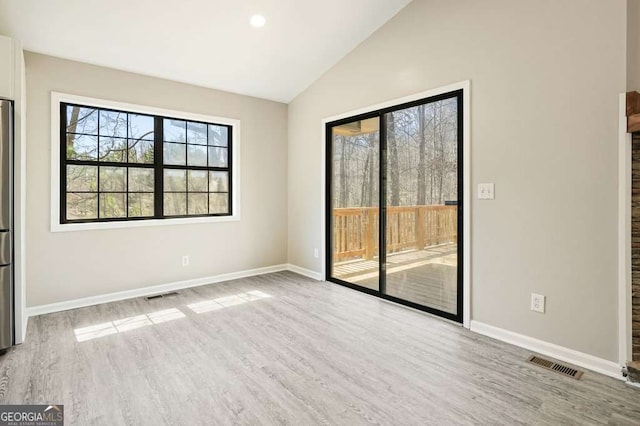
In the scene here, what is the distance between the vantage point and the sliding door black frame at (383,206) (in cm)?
317

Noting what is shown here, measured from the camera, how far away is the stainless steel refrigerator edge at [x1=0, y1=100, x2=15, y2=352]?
2.61 m

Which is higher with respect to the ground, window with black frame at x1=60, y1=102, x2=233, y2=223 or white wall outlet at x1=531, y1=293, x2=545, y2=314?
window with black frame at x1=60, y1=102, x2=233, y2=223

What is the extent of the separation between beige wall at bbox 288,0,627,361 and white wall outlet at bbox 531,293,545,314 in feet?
0.15

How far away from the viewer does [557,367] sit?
7.91ft

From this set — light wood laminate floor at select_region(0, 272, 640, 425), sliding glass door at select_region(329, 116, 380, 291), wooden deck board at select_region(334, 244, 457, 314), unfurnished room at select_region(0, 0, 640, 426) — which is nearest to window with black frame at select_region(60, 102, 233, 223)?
unfurnished room at select_region(0, 0, 640, 426)

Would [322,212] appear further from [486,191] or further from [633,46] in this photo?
[633,46]

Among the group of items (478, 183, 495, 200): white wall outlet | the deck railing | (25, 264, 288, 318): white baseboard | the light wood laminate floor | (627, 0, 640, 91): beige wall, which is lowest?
the light wood laminate floor

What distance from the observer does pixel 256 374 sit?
7.69ft

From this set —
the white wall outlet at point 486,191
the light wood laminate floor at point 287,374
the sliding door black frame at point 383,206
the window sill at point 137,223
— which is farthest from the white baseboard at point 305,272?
the white wall outlet at point 486,191

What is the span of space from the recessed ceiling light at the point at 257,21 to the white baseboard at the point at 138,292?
3.12 m

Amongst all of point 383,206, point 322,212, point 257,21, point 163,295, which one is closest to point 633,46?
point 383,206

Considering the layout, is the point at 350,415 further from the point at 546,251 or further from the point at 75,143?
the point at 75,143

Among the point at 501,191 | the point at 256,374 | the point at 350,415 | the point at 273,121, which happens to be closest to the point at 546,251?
the point at 501,191

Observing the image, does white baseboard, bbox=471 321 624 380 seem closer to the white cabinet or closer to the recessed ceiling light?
the recessed ceiling light
